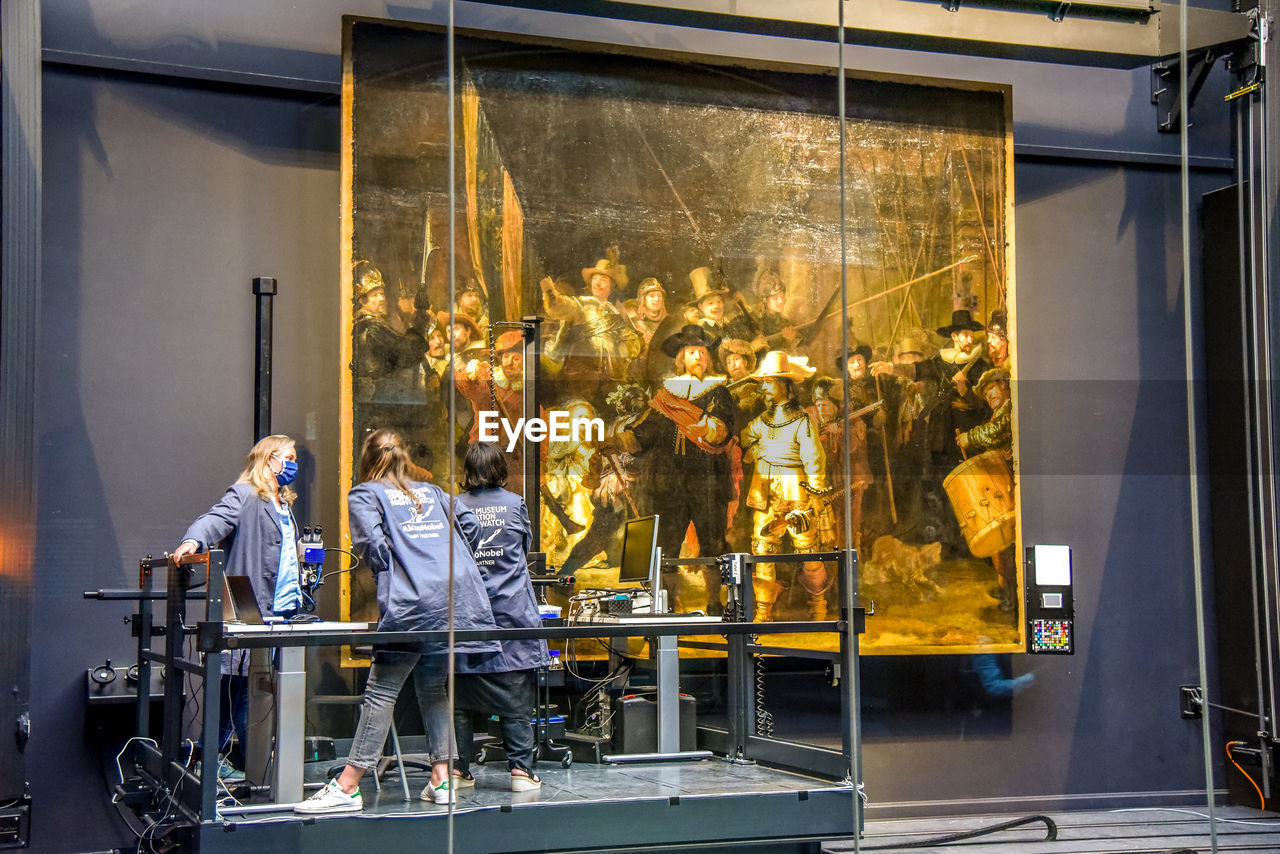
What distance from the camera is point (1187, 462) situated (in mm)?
4789

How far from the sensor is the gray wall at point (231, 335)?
5012 mm

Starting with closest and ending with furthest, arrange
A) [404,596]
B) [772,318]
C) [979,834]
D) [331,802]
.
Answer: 1. [331,802]
2. [404,596]
3. [979,834]
4. [772,318]

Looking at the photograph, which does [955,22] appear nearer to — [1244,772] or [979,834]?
[1244,772]

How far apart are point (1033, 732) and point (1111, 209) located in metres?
2.66

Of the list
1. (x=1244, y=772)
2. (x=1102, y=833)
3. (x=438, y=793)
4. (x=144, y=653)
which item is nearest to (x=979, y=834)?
(x=1102, y=833)

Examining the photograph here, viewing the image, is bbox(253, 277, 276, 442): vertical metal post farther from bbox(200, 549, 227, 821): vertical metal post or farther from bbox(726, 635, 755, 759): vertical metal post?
bbox(726, 635, 755, 759): vertical metal post

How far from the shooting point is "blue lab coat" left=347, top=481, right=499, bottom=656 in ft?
12.9

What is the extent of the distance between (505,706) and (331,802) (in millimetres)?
793

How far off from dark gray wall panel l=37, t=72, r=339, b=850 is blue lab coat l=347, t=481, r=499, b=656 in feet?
4.32

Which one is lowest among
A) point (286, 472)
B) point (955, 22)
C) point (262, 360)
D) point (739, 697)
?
point (739, 697)

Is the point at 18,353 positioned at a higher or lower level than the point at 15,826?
higher

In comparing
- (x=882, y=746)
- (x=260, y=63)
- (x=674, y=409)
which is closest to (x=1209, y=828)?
(x=882, y=746)

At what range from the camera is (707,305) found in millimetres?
5898

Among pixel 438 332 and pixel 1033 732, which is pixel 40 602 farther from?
pixel 1033 732
